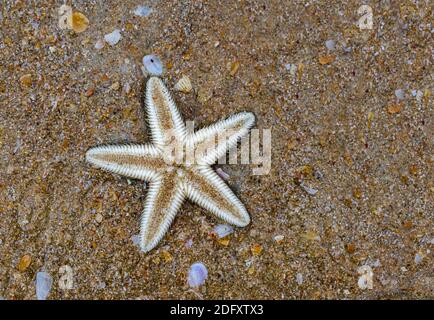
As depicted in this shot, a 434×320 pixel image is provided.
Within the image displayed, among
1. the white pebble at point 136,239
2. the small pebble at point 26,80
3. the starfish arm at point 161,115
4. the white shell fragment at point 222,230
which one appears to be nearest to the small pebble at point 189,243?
the white shell fragment at point 222,230

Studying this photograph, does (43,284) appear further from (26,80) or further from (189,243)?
(26,80)

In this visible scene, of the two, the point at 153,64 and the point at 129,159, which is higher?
the point at 153,64

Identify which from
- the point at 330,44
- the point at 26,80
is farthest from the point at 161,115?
the point at 330,44

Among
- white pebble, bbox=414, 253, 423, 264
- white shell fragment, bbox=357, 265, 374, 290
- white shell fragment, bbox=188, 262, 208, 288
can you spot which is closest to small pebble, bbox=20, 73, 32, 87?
white shell fragment, bbox=188, 262, 208, 288

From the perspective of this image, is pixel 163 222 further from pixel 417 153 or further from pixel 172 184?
pixel 417 153

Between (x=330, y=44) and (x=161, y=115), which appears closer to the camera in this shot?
(x=161, y=115)

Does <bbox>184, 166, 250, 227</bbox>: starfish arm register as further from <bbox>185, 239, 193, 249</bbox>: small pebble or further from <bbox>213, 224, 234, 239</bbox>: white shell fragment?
<bbox>185, 239, 193, 249</bbox>: small pebble

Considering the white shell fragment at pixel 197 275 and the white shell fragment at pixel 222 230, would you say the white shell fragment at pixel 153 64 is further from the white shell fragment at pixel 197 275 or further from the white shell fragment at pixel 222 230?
the white shell fragment at pixel 197 275
